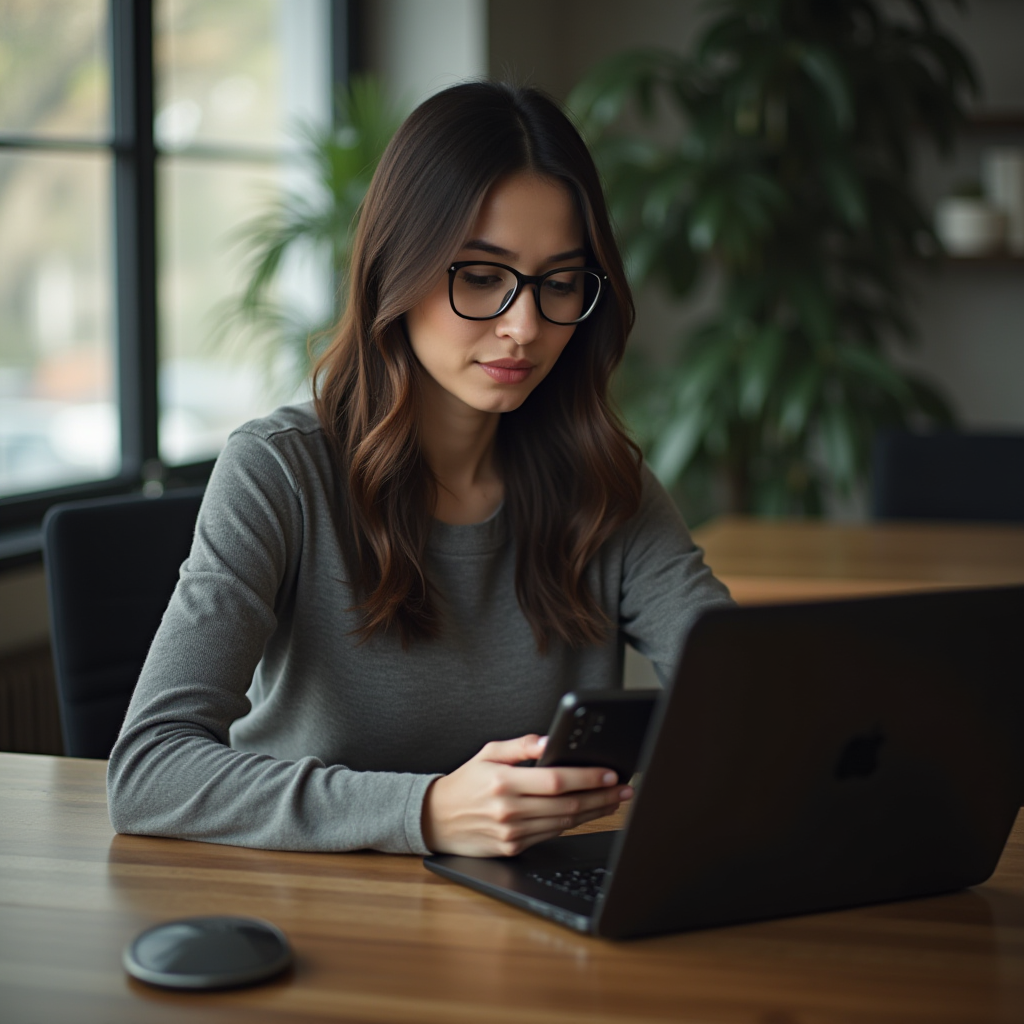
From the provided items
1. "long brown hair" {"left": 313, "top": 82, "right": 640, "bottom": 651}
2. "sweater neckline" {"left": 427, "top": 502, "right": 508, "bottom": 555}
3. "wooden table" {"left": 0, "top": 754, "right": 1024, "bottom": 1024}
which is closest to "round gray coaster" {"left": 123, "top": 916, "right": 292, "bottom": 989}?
"wooden table" {"left": 0, "top": 754, "right": 1024, "bottom": 1024}

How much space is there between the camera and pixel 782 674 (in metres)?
0.88

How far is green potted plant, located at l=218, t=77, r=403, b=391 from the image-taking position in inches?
127

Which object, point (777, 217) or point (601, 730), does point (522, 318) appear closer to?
point (601, 730)

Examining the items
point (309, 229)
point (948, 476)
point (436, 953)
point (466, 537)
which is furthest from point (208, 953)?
point (309, 229)

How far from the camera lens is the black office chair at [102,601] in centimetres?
153

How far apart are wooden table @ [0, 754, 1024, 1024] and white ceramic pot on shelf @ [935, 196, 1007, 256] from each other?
127 inches

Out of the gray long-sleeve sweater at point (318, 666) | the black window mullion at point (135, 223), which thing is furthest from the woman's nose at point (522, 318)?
the black window mullion at point (135, 223)

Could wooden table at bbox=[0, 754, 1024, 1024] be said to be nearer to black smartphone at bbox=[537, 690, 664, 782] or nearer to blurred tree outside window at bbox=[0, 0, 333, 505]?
black smartphone at bbox=[537, 690, 664, 782]

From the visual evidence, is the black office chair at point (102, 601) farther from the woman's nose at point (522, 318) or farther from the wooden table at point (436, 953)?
the woman's nose at point (522, 318)

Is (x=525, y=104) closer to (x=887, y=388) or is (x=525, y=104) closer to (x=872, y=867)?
(x=872, y=867)

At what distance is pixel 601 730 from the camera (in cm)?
102

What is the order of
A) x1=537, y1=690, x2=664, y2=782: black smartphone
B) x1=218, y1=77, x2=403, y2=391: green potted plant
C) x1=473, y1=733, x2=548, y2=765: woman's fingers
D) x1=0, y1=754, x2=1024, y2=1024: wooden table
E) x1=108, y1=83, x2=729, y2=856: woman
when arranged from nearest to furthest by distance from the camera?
x1=0, y1=754, x2=1024, y2=1024: wooden table, x1=537, y1=690, x2=664, y2=782: black smartphone, x1=473, y1=733, x2=548, y2=765: woman's fingers, x1=108, y1=83, x2=729, y2=856: woman, x1=218, y1=77, x2=403, y2=391: green potted plant

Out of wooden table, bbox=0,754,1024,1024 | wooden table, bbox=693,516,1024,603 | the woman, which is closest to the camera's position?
wooden table, bbox=0,754,1024,1024

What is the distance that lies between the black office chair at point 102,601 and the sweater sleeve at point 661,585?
21.8 inches
